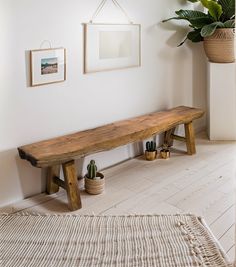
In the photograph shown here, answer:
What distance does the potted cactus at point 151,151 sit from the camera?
352 cm

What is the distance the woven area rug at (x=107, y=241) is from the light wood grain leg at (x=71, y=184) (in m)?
0.13

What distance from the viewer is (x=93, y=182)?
2.86 metres

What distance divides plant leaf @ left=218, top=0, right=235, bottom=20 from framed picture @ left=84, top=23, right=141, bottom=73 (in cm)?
98

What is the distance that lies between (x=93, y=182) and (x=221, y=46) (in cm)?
197

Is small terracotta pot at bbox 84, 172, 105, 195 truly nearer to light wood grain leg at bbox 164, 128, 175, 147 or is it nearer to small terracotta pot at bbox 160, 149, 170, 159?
small terracotta pot at bbox 160, 149, 170, 159

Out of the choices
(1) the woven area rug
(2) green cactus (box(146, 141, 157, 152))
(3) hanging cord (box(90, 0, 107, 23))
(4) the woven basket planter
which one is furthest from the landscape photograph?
(4) the woven basket planter

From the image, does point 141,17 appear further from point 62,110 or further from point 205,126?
point 205,126

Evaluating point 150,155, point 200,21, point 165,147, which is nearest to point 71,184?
point 150,155

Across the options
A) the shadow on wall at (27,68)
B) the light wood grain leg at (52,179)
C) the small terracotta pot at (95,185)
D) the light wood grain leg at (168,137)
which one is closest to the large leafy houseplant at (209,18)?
the light wood grain leg at (168,137)

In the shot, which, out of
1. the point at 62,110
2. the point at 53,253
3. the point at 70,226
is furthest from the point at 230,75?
the point at 53,253

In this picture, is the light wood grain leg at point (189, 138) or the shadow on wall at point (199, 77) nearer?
the light wood grain leg at point (189, 138)

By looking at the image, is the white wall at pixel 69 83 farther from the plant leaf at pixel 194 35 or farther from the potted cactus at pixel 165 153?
the potted cactus at pixel 165 153

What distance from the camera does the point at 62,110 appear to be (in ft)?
9.65

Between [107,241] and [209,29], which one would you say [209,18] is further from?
[107,241]
